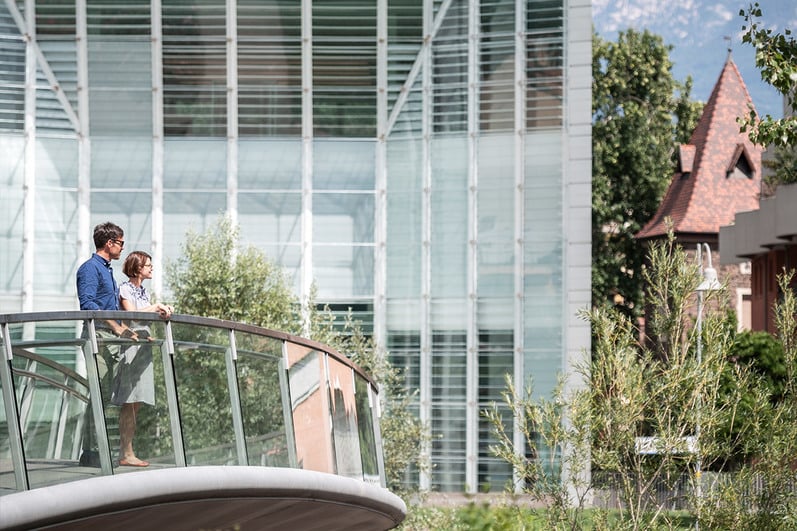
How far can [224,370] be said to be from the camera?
10.7 meters

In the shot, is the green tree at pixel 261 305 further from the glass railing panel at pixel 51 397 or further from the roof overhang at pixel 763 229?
the glass railing panel at pixel 51 397

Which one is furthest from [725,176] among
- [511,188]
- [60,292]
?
[60,292]

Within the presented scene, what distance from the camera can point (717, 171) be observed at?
48.4 m

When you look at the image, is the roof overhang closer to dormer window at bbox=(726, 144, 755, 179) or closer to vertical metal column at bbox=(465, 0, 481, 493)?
vertical metal column at bbox=(465, 0, 481, 493)

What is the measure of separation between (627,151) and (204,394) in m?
35.2

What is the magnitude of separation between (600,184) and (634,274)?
3683 millimetres

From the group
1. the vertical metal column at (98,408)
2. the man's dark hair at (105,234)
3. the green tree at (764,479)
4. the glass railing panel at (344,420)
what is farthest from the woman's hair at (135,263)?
the green tree at (764,479)

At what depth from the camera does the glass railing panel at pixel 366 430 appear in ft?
44.9

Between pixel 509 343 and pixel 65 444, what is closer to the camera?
pixel 65 444

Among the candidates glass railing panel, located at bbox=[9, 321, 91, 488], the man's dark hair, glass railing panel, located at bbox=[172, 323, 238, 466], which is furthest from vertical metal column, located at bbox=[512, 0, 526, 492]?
glass railing panel, located at bbox=[9, 321, 91, 488]

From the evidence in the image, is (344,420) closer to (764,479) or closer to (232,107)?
(764,479)

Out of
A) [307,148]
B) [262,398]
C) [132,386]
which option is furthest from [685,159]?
[132,386]

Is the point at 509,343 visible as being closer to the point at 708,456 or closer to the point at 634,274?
the point at 708,456

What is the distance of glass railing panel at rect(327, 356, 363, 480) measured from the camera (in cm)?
1259
